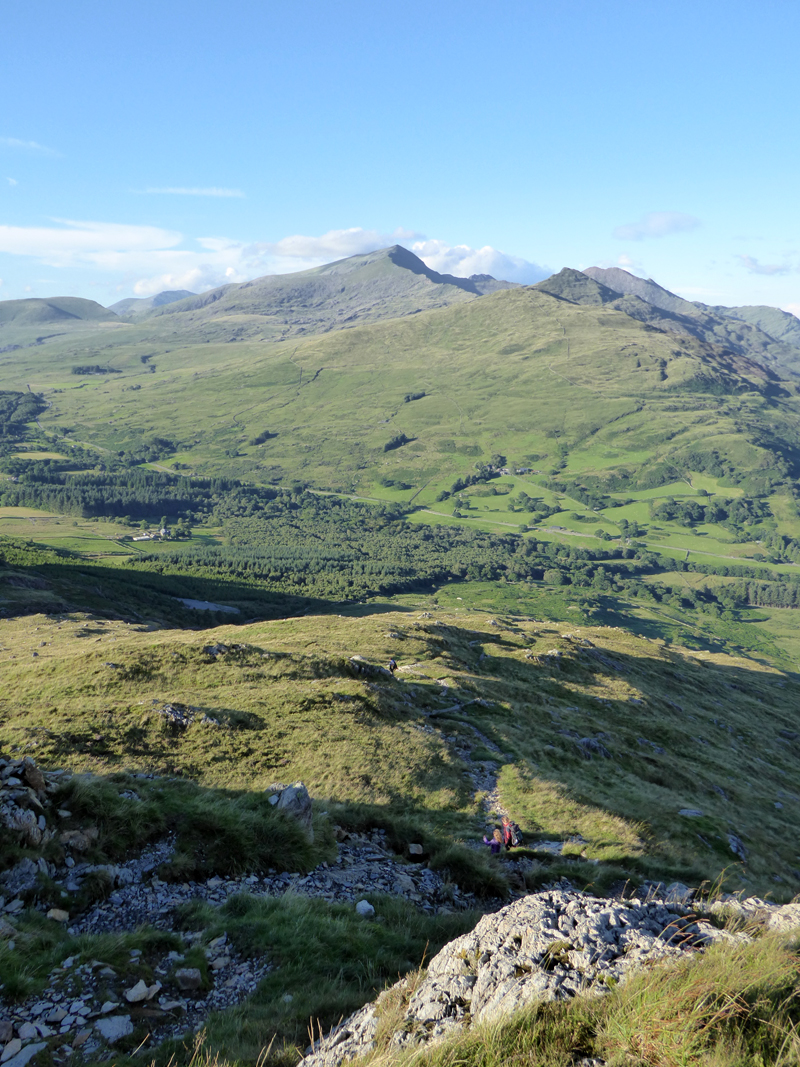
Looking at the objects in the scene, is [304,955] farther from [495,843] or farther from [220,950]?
[495,843]

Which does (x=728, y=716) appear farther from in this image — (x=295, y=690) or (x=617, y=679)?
(x=295, y=690)

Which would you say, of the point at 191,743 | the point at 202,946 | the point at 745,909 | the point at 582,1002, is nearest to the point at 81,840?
the point at 202,946

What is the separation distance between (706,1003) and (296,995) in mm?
7942

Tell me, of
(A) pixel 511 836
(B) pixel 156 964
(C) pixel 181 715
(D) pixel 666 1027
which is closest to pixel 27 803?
(B) pixel 156 964

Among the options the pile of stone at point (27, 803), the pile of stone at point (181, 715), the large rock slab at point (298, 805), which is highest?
the pile of stone at point (27, 803)

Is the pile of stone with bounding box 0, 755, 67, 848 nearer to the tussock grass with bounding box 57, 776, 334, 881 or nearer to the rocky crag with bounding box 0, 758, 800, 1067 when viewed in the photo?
the rocky crag with bounding box 0, 758, 800, 1067

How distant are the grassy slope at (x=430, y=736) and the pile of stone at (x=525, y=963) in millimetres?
11950

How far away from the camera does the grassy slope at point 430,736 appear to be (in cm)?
2442

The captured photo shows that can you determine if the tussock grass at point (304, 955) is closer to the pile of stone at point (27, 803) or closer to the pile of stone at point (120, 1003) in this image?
the pile of stone at point (120, 1003)

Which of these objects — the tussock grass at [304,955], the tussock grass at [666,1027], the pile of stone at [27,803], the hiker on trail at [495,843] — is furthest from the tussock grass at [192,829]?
the tussock grass at [666,1027]

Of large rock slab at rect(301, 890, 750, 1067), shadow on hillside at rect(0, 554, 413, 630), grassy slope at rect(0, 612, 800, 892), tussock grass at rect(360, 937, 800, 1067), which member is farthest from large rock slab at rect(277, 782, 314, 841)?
shadow on hillside at rect(0, 554, 413, 630)

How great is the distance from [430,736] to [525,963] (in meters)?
25.3

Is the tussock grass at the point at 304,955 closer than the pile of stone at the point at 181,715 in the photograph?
Yes

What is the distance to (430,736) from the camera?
1328 inches
